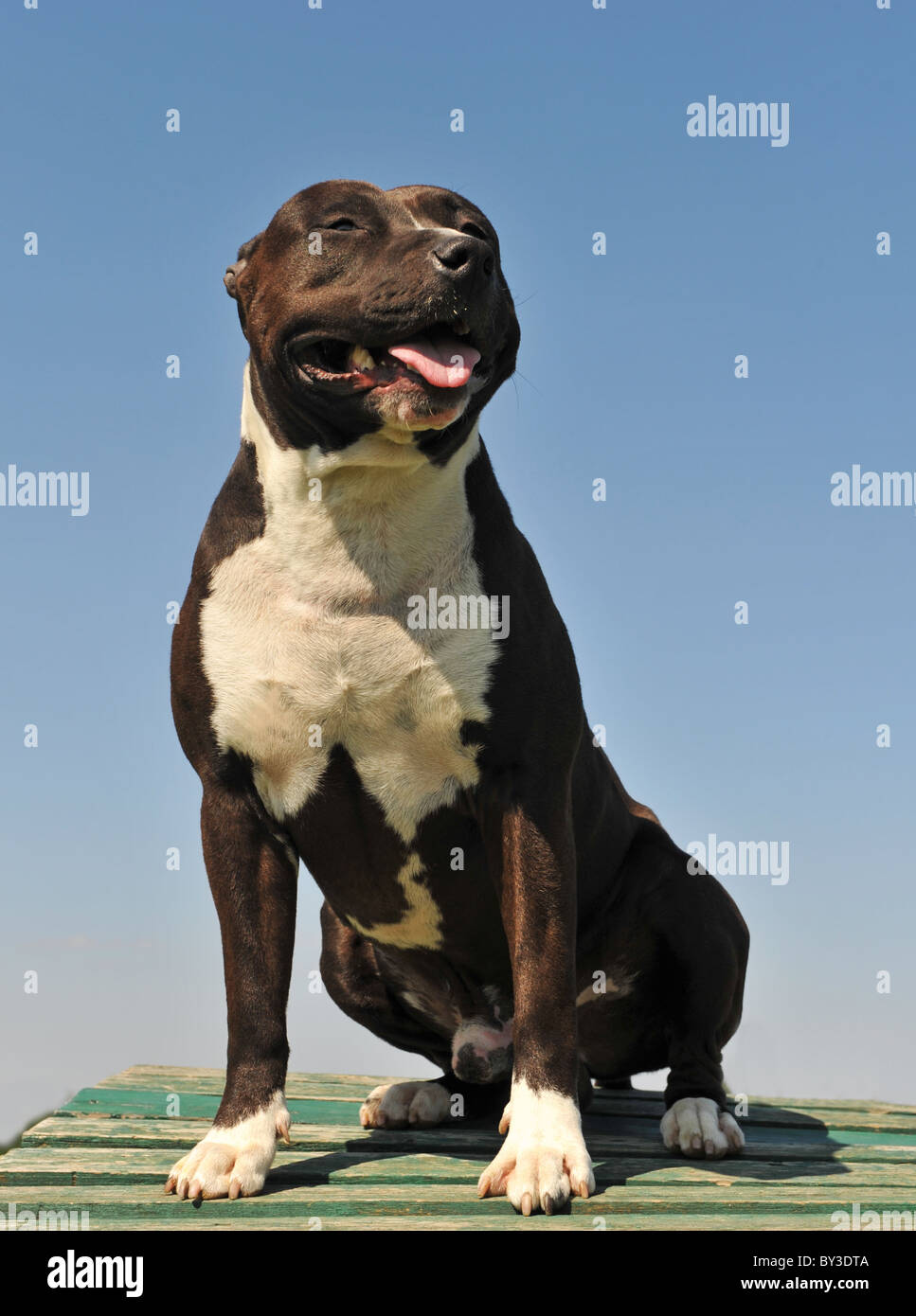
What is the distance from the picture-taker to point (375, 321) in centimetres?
331

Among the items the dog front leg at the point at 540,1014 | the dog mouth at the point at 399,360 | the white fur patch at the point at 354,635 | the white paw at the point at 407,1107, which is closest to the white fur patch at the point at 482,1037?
the white paw at the point at 407,1107

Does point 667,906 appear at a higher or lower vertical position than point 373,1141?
higher

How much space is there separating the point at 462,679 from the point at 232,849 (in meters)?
0.74

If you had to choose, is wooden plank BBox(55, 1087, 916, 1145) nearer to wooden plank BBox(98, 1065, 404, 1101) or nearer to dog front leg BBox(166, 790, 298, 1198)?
wooden plank BBox(98, 1065, 404, 1101)

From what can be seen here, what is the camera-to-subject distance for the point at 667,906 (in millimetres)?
4266

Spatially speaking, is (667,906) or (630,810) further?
(630,810)

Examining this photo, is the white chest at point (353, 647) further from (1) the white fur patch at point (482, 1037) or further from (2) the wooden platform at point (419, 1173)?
(2) the wooden platform at point (419, 1173)

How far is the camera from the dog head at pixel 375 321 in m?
3.30

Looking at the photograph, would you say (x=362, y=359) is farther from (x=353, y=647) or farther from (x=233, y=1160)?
(x=233, y=1160)

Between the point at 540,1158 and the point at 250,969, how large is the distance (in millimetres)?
891

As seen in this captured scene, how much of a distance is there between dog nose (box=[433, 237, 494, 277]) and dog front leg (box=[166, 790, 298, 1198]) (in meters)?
1.41

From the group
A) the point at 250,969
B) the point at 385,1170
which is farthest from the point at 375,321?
the point at 385,1170

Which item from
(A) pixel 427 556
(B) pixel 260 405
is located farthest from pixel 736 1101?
(B) pixel 260 405
